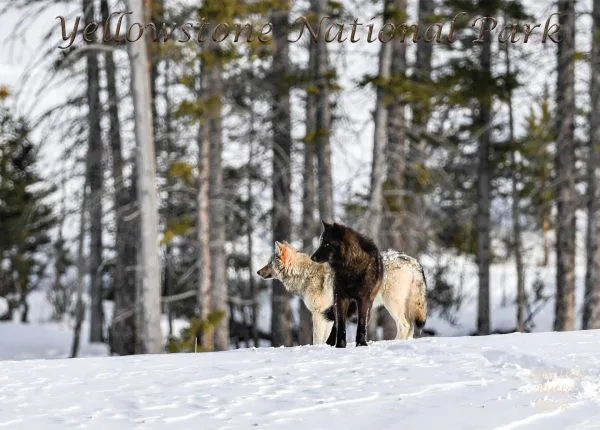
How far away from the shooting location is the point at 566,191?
17.7 m

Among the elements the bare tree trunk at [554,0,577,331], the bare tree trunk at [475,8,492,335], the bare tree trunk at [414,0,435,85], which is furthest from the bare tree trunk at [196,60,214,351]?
the bare tree trunk at [475,8,492,335]

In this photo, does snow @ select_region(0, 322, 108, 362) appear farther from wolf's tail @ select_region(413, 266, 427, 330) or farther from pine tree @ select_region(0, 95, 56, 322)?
wolf's tail @ select_region(413, 266, 427, 330)

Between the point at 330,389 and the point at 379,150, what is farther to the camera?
the point at 379,150

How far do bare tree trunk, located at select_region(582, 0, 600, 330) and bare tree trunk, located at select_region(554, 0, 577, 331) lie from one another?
39 centimetres

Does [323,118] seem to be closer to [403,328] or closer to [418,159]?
[418,159]

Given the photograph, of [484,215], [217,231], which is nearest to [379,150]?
[217,231]

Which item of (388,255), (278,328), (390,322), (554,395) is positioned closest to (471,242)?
(278,328)

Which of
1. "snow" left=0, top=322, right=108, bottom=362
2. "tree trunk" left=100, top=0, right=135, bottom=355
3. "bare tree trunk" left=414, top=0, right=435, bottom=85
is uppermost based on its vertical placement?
"bare tree trunk" left=414, top=0, right=435, bottom=85

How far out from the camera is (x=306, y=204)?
20.2 metres

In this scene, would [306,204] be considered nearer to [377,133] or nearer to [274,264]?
[377,133]

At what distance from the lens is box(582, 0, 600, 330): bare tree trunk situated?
1705 centimetres

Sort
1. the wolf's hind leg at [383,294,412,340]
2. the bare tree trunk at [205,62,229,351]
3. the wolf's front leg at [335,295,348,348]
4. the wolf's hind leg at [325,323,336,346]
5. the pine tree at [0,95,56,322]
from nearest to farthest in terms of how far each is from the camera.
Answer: the wolf's front leg at [335,295,348,348] < the wolf's hind leg at [325,323,336,346] < the wolf's hind leg at [383,294,412,340] < the bare tree trunk at [205,62,229,351] < the pine tree at [0,95,56,322]

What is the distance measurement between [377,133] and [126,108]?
6.83 m

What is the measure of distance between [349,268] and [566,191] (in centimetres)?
1018
